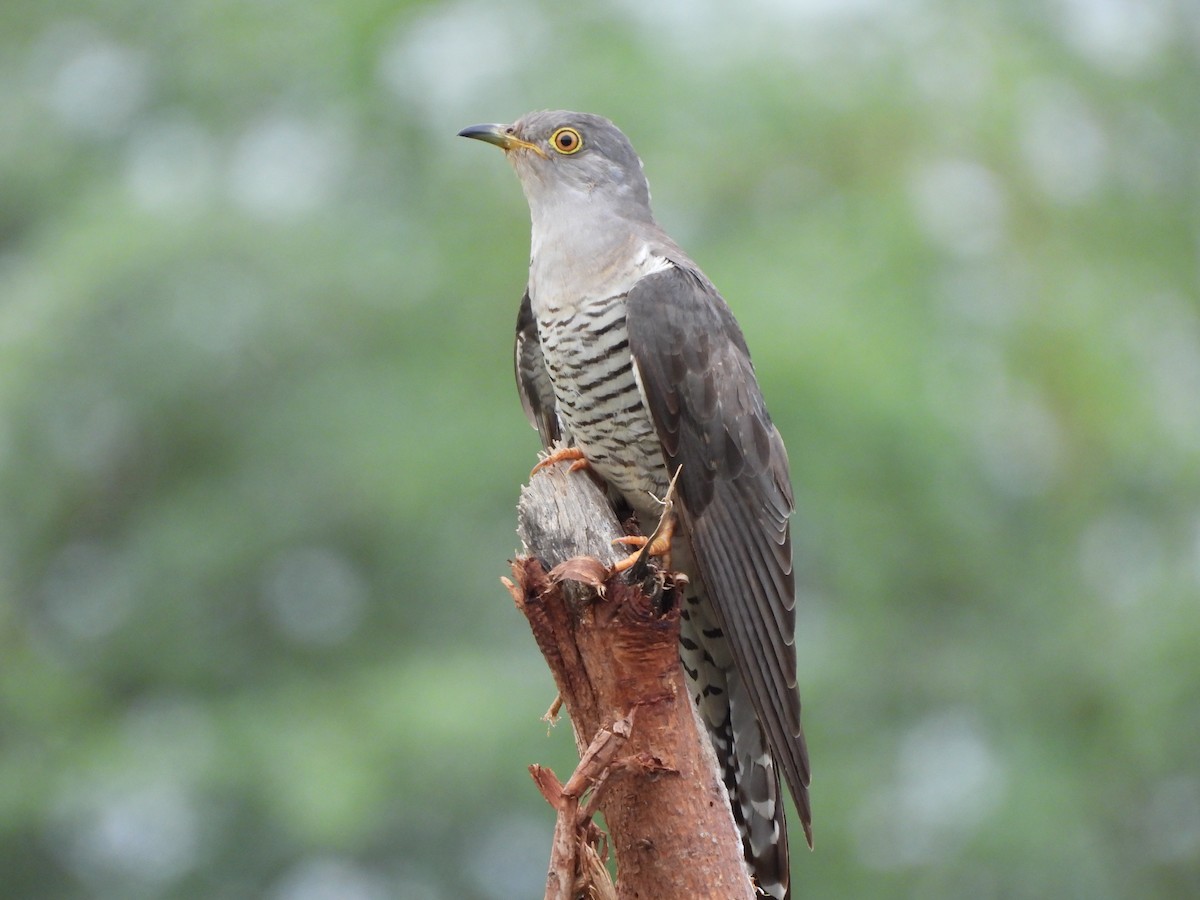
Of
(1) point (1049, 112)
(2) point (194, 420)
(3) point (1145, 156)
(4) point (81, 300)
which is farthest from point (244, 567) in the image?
(3) point (1145, 156)

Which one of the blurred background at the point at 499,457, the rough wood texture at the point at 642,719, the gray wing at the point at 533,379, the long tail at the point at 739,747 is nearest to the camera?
the rough wood texture at the point at 642,719

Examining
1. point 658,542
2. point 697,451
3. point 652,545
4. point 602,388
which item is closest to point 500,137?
point 602,388

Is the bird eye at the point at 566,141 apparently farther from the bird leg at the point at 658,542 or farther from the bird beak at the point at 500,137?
the bird leg at the point at 658,542

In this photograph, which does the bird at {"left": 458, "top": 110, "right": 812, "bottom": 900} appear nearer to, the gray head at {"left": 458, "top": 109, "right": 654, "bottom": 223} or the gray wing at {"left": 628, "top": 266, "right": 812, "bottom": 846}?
the gray wing at {"left": 628, "top": 266, "right": 812, "bottom": 846}

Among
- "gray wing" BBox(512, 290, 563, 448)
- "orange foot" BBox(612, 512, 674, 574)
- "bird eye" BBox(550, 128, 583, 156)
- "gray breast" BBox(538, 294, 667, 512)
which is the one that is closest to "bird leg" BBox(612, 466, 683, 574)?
"orange foot" BBox(612, 512, 674, 574)

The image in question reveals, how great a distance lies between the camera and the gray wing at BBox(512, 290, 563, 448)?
3.77m

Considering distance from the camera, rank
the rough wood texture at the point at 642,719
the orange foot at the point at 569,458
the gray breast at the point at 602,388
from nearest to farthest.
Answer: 1. the rough wood texture at the point at 642,719
2. the gray breast at the point at 602,388
3. the orange foot at the point at 569,458

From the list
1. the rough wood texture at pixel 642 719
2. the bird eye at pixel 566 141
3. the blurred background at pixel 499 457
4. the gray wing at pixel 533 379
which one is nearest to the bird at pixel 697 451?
the gray wing at pixel 533 379

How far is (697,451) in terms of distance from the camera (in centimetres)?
331

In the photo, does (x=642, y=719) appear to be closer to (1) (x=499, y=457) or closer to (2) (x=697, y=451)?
(2) (x=697, y=451)

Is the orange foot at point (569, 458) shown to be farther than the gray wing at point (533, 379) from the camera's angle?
No

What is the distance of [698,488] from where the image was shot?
3289mm

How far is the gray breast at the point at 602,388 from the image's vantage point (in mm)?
3355

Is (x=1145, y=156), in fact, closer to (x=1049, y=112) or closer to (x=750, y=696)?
(x=1049, y=112)
